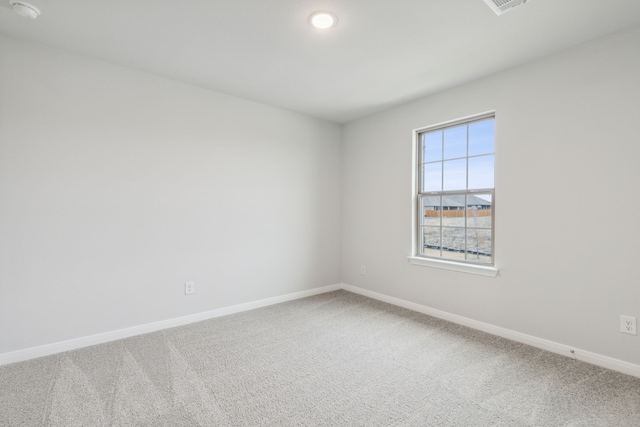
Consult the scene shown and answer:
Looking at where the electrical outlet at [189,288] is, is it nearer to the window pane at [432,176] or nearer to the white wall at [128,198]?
the white wall at [128,198]

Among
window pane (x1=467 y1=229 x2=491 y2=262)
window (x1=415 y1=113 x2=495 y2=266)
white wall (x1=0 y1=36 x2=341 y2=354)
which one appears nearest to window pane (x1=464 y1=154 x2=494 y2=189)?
window (x1=415 y1=113 x2=495 y2=266)

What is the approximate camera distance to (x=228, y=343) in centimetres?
269

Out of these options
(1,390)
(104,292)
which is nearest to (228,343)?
(104,292)

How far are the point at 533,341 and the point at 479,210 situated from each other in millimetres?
1254

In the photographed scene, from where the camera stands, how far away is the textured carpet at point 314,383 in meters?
1.73

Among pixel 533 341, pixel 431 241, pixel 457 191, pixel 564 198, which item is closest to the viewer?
pixel 564 198

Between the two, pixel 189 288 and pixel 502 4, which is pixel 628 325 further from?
pixel 189 288

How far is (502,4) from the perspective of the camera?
1.89m

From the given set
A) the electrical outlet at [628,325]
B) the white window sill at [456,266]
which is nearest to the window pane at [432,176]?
the white window sill at [456,266]

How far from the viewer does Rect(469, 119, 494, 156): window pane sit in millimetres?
3059

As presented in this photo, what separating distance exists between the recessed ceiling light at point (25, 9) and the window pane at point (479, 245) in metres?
3.96

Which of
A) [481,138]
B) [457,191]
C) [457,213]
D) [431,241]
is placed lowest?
[431,241]

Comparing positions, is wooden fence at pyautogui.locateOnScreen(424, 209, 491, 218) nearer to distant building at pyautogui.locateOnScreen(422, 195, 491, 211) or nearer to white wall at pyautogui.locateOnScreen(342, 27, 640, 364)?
distant building at pyautogui.locateOnScreen(422, 195, 491, 211)

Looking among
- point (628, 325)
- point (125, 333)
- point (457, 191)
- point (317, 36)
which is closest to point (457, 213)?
point (457, 191)
